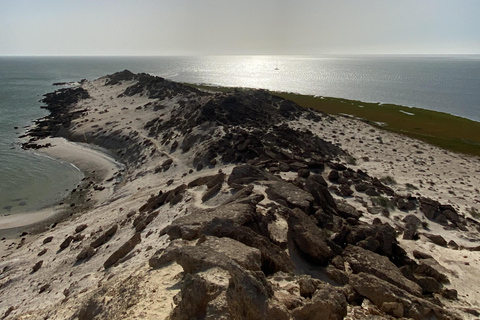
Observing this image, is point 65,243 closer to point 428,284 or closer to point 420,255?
point 428,284

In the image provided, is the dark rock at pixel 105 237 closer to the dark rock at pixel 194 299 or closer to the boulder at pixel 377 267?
the dark rock at pixel 194 299

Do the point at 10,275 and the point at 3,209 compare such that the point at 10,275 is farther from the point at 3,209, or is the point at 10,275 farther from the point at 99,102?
the point at 99,102

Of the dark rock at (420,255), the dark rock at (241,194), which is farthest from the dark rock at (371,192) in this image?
the dark rock at (241,194)

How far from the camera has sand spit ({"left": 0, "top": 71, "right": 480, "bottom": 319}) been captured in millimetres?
9267

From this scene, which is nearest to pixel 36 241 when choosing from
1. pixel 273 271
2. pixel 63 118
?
pixel 273 271

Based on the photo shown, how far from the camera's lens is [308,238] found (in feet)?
42.2

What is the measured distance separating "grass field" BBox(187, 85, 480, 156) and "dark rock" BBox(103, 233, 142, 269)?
140ft

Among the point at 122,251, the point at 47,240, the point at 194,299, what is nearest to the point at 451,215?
the point at 194,299

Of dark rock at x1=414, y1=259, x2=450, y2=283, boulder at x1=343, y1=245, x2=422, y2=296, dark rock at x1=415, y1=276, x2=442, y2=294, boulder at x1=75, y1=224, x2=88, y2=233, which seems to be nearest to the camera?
boulder at x1=343, y1=245, x2=422, y2=296

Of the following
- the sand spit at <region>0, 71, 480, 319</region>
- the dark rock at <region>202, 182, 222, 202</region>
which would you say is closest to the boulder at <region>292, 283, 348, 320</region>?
the sand spit at <region>0, 71, 480, 319</region>

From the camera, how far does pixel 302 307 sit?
810 centimetres

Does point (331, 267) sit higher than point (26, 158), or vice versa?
point (331, 267)

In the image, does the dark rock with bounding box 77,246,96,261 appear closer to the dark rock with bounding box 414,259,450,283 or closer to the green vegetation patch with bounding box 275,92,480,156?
the dark rock with bounding box 414,259,450,283

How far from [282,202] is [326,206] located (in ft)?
9.57
